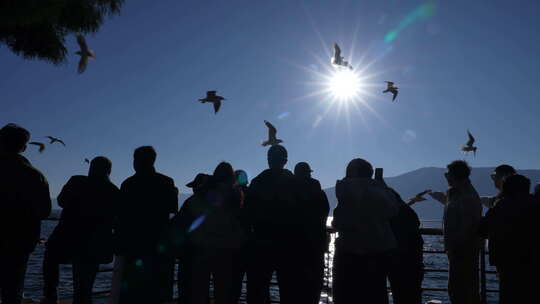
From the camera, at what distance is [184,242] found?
3504 millimetres

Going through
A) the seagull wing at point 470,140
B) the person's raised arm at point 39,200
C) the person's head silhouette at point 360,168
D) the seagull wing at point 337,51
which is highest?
the seagull wing at point 337,51

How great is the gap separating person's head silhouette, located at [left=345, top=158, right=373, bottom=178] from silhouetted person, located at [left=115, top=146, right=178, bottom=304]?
162cm

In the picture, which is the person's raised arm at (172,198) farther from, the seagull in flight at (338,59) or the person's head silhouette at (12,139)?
the seagull in flight at (338,59)

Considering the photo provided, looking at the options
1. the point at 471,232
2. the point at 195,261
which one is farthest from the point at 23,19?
the point at 471,232

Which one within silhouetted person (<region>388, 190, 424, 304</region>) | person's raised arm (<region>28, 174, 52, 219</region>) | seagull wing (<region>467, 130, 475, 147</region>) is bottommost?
silhouetted person (<region>388, 190, 424, 304</region>)

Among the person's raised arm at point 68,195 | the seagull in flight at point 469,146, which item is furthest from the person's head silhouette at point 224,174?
the seagull in flight at point 469,146

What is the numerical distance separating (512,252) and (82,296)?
12.5 ft

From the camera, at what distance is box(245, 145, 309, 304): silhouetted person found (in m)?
3.40

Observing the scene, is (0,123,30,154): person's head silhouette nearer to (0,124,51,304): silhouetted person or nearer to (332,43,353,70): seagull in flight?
(0,124,51,304): silhouetted person

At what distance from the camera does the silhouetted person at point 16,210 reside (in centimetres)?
280

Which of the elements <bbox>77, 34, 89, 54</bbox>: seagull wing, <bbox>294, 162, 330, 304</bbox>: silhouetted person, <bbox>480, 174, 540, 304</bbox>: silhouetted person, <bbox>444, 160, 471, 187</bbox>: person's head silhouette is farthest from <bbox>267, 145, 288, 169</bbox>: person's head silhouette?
<bbox>77, 34, 89, 54</bbox>: seagull wing

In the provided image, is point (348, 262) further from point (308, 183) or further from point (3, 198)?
point (3, 198)

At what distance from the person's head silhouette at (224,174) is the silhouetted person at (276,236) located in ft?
0.71

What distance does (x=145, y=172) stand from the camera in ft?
11.7
